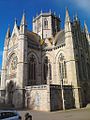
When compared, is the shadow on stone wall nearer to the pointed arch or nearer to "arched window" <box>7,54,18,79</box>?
"arched window" <box>7,54,18,79</box>

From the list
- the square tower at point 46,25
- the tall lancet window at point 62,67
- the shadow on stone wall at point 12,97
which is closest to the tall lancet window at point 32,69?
the shadow on stone wall at point 12,97

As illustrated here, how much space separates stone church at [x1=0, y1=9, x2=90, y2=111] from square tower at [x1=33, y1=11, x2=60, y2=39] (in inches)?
66.5

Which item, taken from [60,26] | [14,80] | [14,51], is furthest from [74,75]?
[60,26]

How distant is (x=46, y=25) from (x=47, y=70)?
659 inches

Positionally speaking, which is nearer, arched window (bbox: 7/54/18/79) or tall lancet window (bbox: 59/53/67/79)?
tall lancet window (bbox: 59/53/67/79)

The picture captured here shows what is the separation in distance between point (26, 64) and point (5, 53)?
10.4 meters

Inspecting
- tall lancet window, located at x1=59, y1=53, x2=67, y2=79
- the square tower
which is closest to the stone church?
tall lancet window, located at x1=59, y1=53, x2=67, y2=79

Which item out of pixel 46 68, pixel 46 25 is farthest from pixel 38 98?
pixel 46 25

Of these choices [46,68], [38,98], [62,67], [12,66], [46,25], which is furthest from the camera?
[46,25]

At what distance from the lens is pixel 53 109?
25953 mm

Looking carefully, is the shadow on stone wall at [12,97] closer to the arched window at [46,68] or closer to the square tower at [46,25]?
the arched window at [46,68]

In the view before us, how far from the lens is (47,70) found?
3678 cm

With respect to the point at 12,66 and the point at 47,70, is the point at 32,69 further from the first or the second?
the point at 12,66

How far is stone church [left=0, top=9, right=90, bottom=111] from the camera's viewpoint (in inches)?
1101
